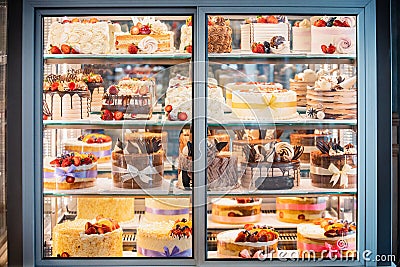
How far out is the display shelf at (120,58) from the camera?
12.0 ft

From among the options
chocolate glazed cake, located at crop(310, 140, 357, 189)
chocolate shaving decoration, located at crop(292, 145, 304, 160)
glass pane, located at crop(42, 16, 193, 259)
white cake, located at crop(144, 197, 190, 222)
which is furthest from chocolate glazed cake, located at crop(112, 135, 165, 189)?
chocolate glazed cake, located at crop(310, 140, 357, 189)

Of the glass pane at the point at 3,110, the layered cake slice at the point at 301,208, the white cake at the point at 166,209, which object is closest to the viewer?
the glass pane at the point at 3,110

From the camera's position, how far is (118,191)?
367 centimetres

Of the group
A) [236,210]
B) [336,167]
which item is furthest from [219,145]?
[336,167]

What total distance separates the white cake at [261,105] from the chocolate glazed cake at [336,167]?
328 mm

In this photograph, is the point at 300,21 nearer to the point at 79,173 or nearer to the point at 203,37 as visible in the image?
the point at 203,37

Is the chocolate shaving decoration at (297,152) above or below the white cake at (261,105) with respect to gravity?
Result: below

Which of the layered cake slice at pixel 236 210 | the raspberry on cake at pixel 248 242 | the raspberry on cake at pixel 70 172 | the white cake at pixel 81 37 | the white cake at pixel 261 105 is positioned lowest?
the raspberry on cake at pixel 248 242

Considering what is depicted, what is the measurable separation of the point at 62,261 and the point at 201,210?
889 mm

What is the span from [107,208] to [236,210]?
0.83 m

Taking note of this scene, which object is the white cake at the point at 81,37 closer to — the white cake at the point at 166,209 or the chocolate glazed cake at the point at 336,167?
the white cake at the point at 166,209

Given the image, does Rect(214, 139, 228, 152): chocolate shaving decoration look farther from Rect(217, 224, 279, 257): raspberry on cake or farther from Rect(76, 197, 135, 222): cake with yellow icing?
Rect(76, 197, 135, 222): cake with yellow icing

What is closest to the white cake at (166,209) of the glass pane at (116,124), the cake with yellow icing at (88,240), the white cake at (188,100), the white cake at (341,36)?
the glass pane at (116,124)

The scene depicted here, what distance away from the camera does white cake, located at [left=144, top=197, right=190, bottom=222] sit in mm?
3723
